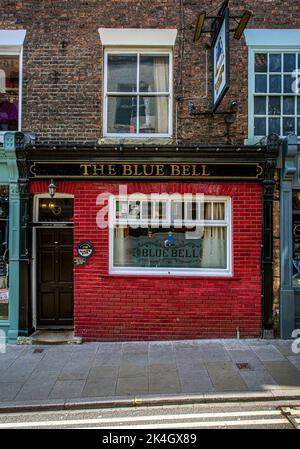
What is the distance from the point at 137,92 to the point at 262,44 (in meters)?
2.89

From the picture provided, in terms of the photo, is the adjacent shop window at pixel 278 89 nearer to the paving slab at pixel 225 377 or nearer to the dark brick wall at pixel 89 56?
the dark brick wall at pixel 89 56

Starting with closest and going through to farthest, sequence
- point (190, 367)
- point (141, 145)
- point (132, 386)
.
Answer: point (132, 386) → point (190, 367) → point (141, 145)

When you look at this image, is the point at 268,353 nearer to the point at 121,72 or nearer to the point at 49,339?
the point at 49,339

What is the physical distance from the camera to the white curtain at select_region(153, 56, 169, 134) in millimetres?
8227

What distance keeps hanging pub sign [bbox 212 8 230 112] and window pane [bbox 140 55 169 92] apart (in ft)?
3.81

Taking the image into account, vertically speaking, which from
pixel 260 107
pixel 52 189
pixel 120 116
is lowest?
pixel 52 189

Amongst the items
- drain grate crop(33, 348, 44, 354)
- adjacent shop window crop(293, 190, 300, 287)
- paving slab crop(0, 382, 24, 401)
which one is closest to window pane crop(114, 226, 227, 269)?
adjacent shop window crop(293, 190, 300, 287)

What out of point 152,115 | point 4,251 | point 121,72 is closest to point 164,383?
point 4,251

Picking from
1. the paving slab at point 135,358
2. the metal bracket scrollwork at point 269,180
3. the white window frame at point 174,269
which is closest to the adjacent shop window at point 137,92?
the white window frame at point 174,269

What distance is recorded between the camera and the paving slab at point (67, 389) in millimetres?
5383

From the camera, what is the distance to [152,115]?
825cm

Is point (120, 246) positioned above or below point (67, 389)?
above

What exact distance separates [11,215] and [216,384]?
5.37m
